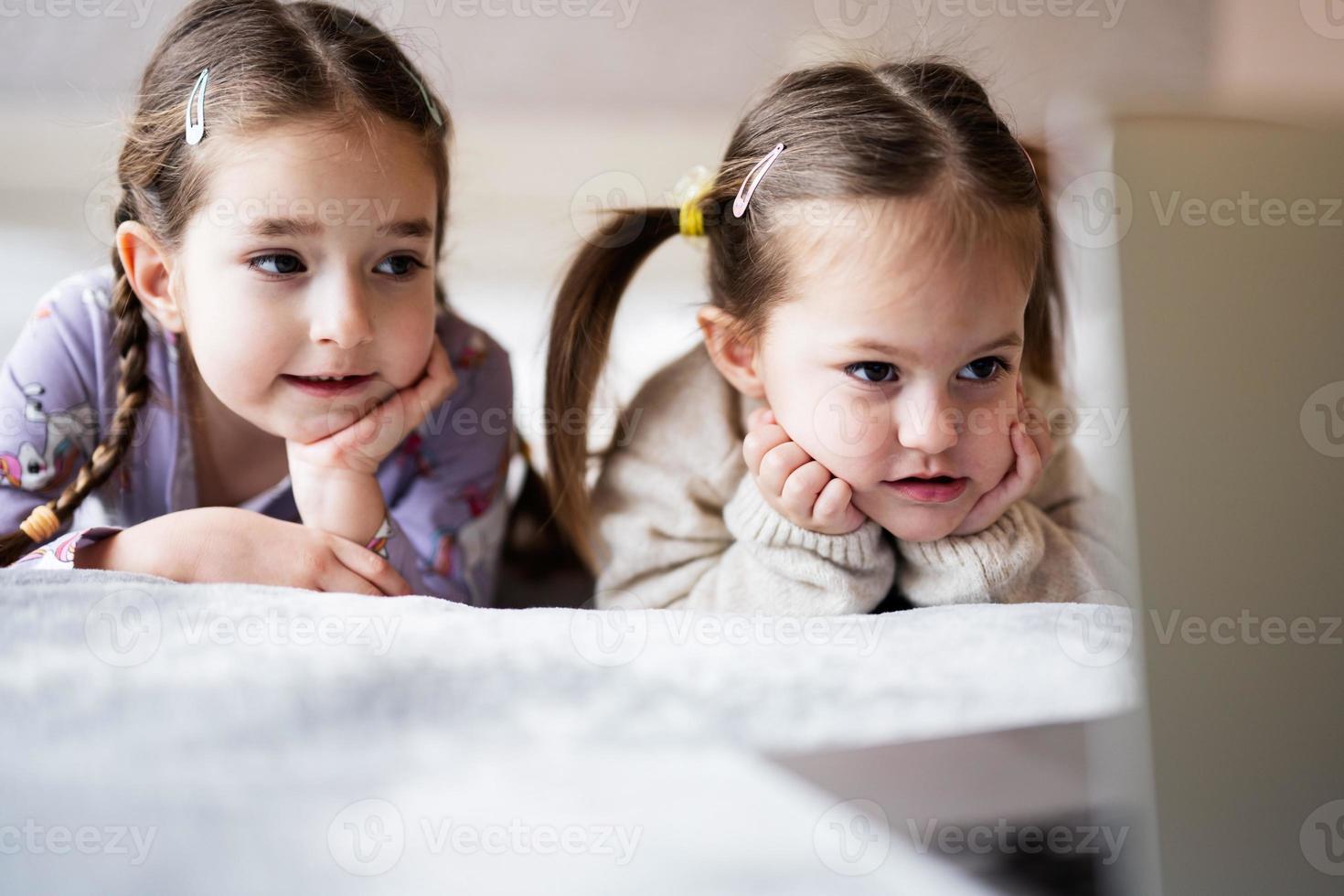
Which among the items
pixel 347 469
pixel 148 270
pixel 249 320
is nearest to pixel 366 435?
pixel 347 469

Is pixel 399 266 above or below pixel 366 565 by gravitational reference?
above

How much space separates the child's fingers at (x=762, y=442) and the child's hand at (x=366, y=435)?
0.30 metres

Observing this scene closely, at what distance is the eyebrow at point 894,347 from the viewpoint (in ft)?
2.52

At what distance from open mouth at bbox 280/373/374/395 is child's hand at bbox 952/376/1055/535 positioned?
535 millimetres

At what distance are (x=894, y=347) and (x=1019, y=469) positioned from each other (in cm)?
17

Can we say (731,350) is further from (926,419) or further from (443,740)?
(443,740)

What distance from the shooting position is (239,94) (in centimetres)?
84

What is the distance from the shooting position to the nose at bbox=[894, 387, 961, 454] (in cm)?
77

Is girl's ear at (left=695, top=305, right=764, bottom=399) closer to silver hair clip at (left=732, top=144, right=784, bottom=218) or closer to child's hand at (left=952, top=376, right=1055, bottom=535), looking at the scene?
silver hair clip at (left=732, top=144, right=784, bottom=218)

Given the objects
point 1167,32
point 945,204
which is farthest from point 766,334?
point 1167,32

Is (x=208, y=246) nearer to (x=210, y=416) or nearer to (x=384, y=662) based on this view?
(x=210, y=416)

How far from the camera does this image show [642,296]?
1.48 m

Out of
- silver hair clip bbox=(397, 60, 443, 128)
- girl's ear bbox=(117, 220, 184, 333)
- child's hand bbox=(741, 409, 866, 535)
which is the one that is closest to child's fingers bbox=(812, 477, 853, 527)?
child's hand bbox=(741, 409, 866, 535)

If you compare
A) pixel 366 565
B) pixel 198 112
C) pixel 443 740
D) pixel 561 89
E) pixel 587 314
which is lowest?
pixel 443 740
